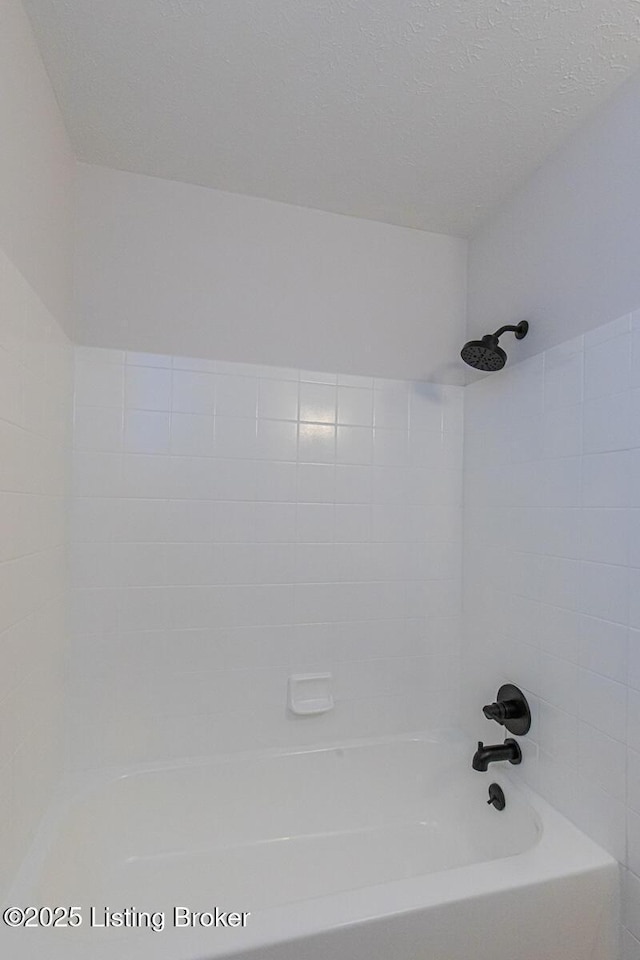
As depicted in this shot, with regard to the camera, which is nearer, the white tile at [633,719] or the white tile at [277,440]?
the white tile at [633,719]

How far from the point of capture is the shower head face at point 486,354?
65.1 inches

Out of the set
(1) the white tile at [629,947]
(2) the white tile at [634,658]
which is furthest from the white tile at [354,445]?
(1) the white tile at [629,947]

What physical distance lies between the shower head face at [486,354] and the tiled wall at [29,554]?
Answer: 1.31m

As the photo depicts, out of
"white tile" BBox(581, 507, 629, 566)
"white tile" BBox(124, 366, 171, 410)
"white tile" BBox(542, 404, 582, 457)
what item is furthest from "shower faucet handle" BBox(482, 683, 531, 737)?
"white tile" BBox(124, 366, 171, 410)

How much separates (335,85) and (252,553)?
1.45 metres

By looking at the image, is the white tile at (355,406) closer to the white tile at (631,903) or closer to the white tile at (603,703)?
the white tile at (603,703)

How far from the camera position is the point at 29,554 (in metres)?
1.25

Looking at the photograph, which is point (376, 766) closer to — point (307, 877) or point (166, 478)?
point (307, 877)

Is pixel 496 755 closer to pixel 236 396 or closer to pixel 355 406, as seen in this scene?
pixel 355 406

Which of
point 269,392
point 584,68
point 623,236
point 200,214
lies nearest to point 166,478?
point 269,392

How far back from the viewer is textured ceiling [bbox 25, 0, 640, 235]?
1.13 m

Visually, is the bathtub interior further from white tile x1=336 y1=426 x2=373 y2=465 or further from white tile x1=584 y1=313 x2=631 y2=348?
white tile x1=584 y1=313 x2=631 y2=348

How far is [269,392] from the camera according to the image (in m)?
1.84

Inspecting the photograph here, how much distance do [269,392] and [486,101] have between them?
1.08 metres
